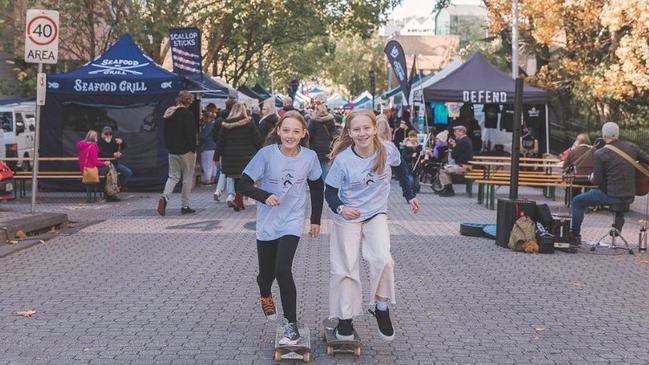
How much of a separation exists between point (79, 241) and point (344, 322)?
20.7 ft

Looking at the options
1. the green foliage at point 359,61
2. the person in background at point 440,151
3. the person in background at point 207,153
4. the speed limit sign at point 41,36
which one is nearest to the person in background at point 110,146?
the person in background at point 207,153

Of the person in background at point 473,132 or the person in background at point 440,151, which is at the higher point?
the person in background at point 473,132

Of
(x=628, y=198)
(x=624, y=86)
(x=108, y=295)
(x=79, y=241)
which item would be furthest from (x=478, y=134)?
(x=108, y=295)

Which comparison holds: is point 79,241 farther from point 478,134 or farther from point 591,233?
point 478,134

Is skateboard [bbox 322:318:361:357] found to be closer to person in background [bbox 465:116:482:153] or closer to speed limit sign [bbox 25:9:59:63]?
speed limit sign [bbox 25:9:59:63]

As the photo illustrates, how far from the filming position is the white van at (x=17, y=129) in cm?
2100

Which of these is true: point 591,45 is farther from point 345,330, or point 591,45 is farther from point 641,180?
point 345,330

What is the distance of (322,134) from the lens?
48.3 feet

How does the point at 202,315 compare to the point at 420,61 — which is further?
the point at 420,61

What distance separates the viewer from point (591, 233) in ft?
41.4

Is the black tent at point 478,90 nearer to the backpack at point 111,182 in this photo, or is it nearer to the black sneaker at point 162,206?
the backpack at point 111,182

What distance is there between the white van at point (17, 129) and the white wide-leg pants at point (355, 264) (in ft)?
52.9

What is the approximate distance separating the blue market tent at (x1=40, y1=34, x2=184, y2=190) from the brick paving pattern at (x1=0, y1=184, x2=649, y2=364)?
6150 mm

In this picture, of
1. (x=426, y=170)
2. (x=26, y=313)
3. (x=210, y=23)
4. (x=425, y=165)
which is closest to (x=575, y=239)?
(x=26, y=313)
